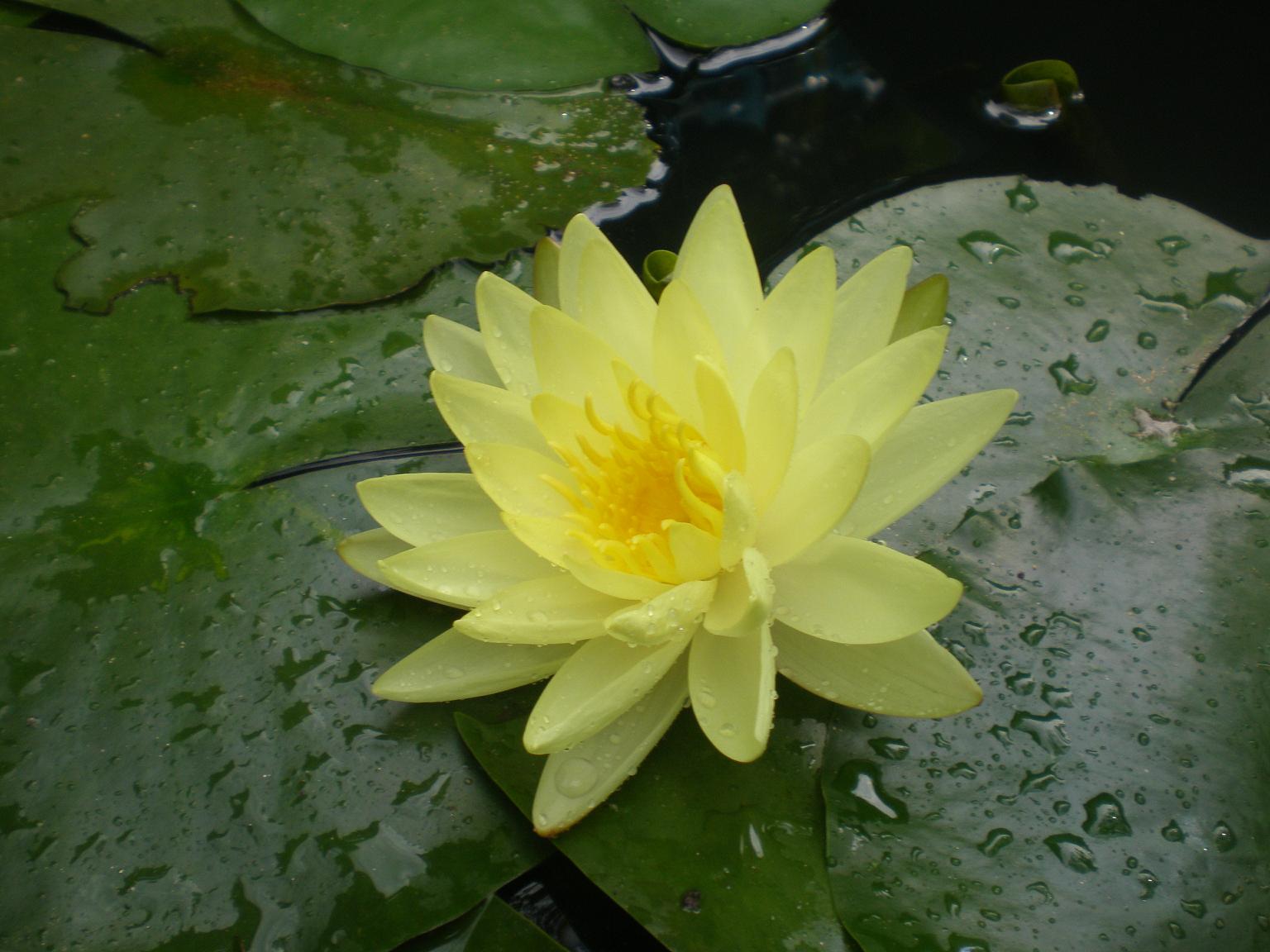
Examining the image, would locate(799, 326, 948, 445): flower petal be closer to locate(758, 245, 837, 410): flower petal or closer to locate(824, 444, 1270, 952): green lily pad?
locate(758, 245, 837, 410): flower petal

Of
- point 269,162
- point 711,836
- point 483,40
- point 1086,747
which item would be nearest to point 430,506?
point 711,836

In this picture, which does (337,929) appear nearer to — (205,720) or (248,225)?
(205,720)

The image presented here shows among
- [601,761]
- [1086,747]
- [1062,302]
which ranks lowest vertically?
[601,761]

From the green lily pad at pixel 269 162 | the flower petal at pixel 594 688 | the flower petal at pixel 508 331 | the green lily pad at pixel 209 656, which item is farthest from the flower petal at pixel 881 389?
the green lily pad at pixel 269 162

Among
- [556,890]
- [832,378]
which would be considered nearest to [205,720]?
[556,890]

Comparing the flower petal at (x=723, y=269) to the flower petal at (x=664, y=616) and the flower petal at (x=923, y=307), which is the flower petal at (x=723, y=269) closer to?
the flower petal at (x=923, y=307)

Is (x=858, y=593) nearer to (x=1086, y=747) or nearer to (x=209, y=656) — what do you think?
(x=1086, y=747)
